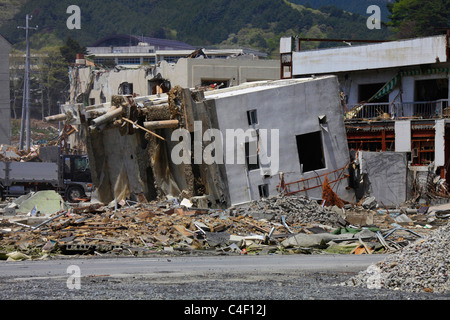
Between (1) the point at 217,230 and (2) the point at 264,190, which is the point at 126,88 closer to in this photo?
(2) the point at 264,190

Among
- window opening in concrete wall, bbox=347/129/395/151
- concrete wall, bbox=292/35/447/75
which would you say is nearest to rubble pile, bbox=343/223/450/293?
window opening in concrete wall, bbox=347/129/395/151

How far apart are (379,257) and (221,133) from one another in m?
11.9

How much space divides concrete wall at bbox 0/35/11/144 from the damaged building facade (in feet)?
137

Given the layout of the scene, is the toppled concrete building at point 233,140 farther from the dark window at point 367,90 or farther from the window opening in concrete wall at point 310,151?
the dark window at point 367,90

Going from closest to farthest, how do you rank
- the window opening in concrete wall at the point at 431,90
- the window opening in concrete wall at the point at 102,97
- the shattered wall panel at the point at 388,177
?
1. the shattered wall panel at the point at 388,177
2. the window opening in concrete wall at the point at 431,90
3. the window opening in concrete wall at the point at 102,97

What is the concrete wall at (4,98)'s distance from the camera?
78.3 m

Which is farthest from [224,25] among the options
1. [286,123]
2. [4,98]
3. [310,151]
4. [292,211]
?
[292,211]

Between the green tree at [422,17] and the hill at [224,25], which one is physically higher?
the hill at [224,25]

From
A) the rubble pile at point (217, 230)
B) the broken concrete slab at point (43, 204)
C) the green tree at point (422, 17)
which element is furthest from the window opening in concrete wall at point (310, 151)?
the green tree at point (422, 17)

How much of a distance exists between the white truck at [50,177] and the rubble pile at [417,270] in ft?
88.4

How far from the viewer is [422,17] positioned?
88.9 m

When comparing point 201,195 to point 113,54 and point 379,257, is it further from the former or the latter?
point 113,54

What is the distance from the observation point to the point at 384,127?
38.2m
